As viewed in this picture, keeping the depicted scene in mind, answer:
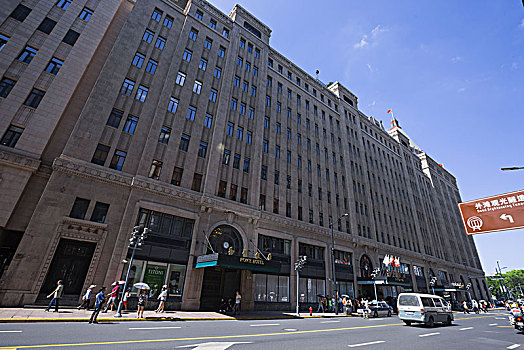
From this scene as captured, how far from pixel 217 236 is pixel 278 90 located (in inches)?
1032

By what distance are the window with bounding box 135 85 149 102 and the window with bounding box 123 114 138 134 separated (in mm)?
2263

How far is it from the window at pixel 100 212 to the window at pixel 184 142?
9141 millimetres

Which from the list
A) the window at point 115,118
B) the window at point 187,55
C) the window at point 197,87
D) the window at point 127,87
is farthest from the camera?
the window at point 187,55

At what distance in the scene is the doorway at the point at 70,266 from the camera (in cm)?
1784

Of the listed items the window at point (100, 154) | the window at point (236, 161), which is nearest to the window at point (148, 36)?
the window at point (100, 154)

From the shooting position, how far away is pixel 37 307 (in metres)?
16.4

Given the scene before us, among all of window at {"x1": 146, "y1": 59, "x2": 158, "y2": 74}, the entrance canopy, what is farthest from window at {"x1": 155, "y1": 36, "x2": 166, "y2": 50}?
the entrance canopy

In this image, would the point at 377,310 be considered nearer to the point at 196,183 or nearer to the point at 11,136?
the point at 196,183

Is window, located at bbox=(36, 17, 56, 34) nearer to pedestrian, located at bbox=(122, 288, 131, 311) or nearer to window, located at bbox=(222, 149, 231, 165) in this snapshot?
window, located at bbox=(222, 149, 231, 165)

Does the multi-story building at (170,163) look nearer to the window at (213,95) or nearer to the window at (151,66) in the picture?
the window at (151,66)

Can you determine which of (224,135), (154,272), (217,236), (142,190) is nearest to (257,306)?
(217,236)

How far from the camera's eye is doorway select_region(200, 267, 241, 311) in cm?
2367

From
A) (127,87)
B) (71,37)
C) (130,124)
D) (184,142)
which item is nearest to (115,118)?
(130,124)

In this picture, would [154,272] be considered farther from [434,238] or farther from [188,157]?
[434,238]
